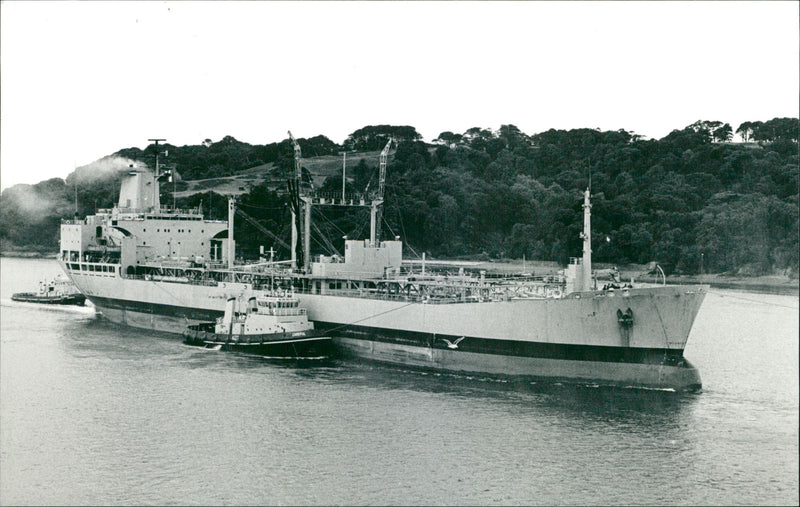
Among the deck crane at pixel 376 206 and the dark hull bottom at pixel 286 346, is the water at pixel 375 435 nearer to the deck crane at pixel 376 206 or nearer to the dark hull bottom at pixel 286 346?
the dark hull bottom at pixel 286 346

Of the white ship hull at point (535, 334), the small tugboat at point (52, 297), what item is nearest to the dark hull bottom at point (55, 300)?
the small tugboat at point (52, 297)

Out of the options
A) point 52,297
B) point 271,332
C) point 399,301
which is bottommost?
point 271,332

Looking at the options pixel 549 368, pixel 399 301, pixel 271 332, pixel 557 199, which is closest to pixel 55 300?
pixel 271 332

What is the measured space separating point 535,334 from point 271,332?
10663 millimetres

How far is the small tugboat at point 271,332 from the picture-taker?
32406mm

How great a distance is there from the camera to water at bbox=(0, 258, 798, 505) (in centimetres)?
1791

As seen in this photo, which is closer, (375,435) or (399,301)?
(375,435)

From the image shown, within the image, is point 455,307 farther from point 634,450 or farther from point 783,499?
point 783,499

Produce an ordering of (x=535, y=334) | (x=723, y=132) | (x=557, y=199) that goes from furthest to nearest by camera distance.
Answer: (x=723, y=132), (x=557, y=199), (x=535, y=334)

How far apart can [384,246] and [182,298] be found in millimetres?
11065

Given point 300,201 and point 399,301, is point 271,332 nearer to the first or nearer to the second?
point 399,301

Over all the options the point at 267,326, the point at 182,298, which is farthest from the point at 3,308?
the point at 267,326

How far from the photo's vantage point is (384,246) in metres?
36.3

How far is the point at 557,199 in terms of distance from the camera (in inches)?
2906
